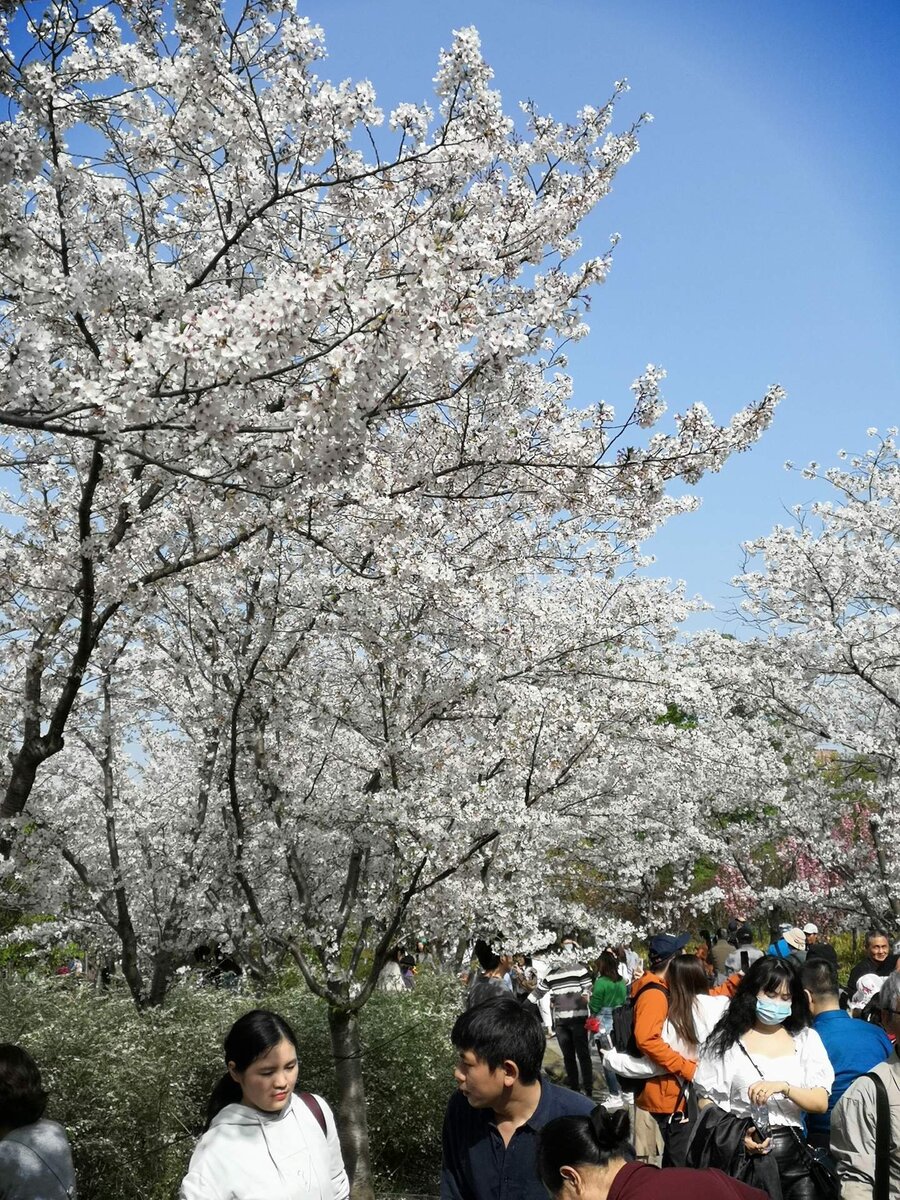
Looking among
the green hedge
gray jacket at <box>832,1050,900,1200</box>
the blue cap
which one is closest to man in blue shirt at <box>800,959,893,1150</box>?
gray jacket at <box>832,1050,900,1200</box>

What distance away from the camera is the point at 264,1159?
3.00 m

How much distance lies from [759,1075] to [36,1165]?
2.82 m

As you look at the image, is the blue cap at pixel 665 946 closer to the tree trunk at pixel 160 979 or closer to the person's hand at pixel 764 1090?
the person's hand at pixel 764 1090

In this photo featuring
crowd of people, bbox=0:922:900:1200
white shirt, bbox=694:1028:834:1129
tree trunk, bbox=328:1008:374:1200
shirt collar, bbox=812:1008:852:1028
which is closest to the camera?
crowd of people, bbox=0:922:900:1200

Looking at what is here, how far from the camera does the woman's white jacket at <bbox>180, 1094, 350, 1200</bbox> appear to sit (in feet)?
9.53

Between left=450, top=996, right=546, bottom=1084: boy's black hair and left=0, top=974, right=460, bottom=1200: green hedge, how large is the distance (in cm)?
406

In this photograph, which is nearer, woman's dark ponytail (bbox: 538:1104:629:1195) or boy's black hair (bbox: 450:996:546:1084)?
woman's dark ponytail (bbox: 538:1104:629:1195)

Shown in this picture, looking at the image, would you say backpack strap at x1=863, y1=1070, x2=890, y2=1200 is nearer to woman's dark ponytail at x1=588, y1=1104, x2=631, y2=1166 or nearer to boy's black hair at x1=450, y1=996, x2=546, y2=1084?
boy's black hair at x1=450, y1=996, x2=546, y2=1084

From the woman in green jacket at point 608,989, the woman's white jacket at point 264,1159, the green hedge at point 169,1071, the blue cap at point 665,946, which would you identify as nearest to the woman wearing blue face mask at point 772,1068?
the blue cap at point 665,946

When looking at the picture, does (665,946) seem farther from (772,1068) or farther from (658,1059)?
(772,1068)

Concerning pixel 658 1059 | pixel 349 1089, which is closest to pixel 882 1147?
pixel 658 1059

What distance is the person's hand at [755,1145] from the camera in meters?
3.93

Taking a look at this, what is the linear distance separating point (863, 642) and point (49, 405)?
1062 centimetres

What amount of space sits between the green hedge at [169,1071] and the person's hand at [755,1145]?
3.96 meters
